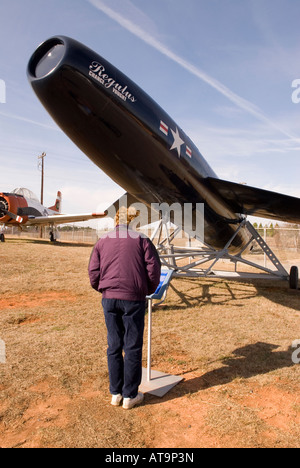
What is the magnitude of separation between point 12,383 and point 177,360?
6.46 ft

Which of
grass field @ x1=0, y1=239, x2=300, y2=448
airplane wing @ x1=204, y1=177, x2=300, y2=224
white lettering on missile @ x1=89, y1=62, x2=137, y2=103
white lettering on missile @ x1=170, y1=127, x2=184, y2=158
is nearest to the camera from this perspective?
grass field @ x1=0, y1=239, x2=300, y2=448

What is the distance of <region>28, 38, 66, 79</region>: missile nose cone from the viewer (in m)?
3.71

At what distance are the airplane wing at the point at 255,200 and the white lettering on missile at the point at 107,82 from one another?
2652mm

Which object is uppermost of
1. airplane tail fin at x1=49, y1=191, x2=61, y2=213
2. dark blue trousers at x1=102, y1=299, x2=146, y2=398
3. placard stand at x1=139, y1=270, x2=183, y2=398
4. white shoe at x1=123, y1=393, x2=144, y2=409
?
airplane tail fin at x1=49, y1=191, x2=61, y2=213

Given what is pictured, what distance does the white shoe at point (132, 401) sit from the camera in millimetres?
2619

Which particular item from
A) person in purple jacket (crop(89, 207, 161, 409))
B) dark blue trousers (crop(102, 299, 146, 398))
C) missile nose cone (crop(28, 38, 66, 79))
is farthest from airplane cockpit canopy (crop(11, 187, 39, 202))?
dark blue trousers (crop(102, 299, 146, 398))

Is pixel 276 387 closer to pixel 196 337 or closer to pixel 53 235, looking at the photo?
pixel 196 337

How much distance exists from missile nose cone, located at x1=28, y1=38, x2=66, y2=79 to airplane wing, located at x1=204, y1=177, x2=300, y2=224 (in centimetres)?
366

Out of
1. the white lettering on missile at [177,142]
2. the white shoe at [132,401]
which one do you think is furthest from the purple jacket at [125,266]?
the white lettering on missile at [177,142]

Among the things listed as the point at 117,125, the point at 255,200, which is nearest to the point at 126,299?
the point at 117,125

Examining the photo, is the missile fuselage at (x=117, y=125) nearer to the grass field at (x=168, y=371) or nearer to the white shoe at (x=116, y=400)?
the grass field at (x=168, y=371)

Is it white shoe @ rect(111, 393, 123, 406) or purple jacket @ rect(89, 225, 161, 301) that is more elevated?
purple jacket @ rect(89, 225, 161, 301)

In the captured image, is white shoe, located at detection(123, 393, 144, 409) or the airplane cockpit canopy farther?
the airplane cockpit canopy

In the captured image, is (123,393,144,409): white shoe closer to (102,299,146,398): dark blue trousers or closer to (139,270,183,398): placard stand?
(102,299,146,398): dark blue trousers
